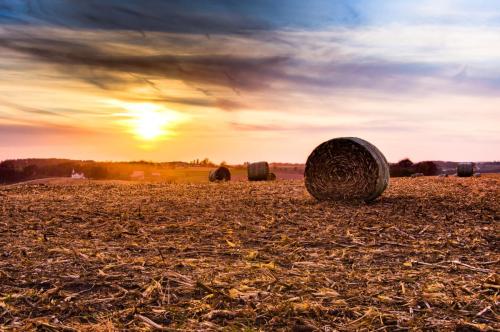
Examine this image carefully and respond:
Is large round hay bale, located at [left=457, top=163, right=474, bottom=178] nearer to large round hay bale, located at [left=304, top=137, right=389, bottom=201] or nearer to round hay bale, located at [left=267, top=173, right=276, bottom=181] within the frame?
round hay bale, located at [left=267, top=173, right=276, bottom=181]

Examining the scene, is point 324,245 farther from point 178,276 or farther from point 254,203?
point 254,203

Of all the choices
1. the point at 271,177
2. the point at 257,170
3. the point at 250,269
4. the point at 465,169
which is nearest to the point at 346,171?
the point at 250,269

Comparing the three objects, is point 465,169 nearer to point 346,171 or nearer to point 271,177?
point 271,177

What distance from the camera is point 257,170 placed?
2222 cm

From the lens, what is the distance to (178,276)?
5.08 meters

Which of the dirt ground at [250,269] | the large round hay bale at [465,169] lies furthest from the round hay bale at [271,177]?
the dirt ground at [250,269]

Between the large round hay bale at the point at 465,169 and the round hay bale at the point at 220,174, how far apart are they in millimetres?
13201

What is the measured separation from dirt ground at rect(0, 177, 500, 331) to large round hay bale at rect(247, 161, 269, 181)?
11866 millimetres

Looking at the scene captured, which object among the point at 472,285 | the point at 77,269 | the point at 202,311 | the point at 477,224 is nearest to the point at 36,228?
the point at 77,269

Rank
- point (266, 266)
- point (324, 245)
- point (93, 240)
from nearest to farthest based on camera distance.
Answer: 1. point (266, 266)
2. point (324, 245)
3. point (93, 240)

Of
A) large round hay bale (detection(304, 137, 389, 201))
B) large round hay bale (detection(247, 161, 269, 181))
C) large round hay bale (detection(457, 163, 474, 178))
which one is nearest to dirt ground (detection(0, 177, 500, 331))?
large round hay bale (detection(304, 137, 389, 201))

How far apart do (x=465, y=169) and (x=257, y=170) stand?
487 inches

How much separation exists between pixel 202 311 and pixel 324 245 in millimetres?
3019

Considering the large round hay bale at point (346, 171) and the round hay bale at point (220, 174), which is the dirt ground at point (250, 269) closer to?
the large round hay bale at point (346, 171)
